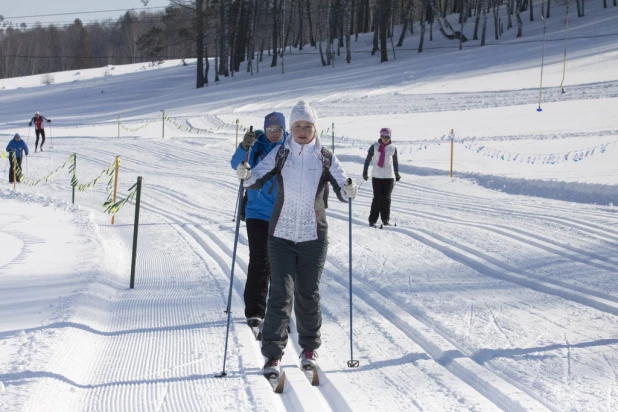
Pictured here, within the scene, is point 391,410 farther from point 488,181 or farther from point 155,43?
point 155,43

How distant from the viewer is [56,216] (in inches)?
544

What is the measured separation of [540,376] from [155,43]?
56285 millimetres

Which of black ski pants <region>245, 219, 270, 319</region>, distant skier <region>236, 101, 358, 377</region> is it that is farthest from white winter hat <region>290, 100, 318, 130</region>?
black ski pants <region>245, 219, 270, 319</region>

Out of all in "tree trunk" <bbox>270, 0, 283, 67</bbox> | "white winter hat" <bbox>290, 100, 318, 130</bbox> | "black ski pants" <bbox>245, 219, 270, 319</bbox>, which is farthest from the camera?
"tree trunk" <bbox>270, 0, 283, 67</bbox>

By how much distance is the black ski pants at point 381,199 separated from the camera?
12.5 m

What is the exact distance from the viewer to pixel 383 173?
12445 millimetres

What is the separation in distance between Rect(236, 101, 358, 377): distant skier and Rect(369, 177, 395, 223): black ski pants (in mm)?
7188

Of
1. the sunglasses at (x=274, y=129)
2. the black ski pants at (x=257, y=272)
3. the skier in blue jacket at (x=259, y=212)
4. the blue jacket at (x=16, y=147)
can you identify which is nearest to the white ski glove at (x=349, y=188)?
the skier in blue jacket at (x=259, y=212)

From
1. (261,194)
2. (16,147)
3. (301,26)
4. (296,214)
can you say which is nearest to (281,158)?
(296,214)

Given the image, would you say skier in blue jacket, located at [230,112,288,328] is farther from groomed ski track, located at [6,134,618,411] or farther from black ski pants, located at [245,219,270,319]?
groomed ski track, located at [6,134,618,411]

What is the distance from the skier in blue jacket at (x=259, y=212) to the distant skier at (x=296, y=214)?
71 cm

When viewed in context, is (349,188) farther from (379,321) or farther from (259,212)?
(379,321)

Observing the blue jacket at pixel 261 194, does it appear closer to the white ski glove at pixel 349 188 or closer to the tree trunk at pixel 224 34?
the white ski glove at pixel 349 188

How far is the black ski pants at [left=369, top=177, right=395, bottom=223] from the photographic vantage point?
12.5m
